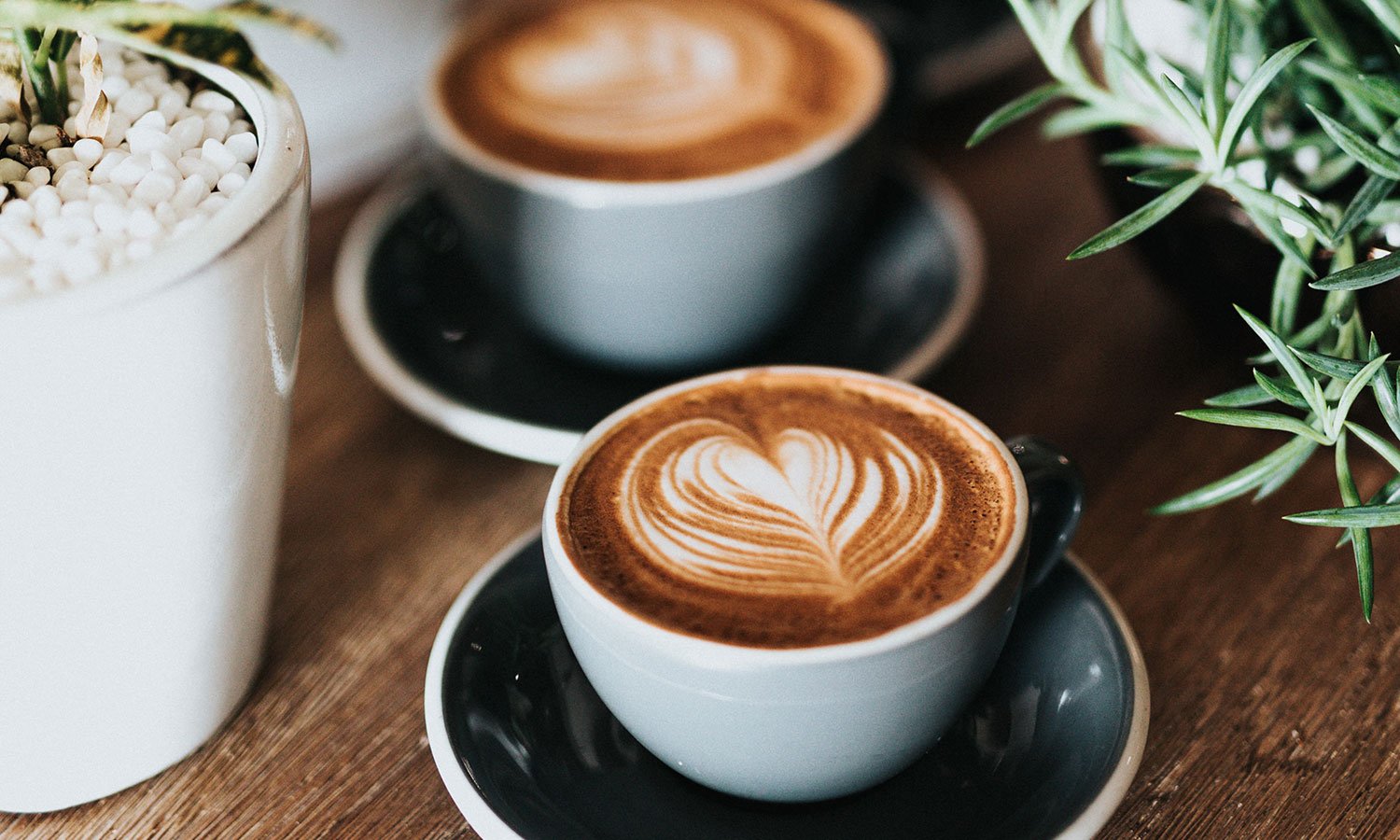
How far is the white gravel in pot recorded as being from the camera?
0.42 meters

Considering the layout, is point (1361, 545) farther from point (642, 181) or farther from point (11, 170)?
point (11, 170)

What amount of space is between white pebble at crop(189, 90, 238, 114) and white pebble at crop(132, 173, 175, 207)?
2.4 inches

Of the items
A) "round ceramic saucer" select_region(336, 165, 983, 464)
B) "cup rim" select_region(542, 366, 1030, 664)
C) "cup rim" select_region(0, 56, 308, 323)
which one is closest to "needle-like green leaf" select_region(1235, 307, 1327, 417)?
"cup rim" select_region(542, 366, 1030, 664)

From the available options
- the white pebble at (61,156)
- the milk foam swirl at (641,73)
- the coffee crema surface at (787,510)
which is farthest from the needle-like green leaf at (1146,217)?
the white pebble at (61,156)

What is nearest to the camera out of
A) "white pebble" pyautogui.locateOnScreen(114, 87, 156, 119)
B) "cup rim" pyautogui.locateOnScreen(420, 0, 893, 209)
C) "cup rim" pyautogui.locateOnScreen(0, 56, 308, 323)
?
"cup rim" pyautogui.locateOnScreen(0, 56, 308, 323)

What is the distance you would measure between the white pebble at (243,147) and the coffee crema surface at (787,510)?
0.61 ft

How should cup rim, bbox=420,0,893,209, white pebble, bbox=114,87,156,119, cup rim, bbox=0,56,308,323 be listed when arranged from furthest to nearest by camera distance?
cup rim, bbox=420,0,893,209
white pebble, bbox=114,87,156,119
cup rim, bbox=0,56,308,323

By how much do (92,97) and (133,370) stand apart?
0.13m

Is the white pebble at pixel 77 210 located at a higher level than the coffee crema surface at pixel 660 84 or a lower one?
higher

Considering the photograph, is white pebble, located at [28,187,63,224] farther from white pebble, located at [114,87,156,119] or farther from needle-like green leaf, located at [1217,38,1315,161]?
needle-like green leaf, located at [1217,38,1315,161]

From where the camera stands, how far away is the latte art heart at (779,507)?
0.48 metres

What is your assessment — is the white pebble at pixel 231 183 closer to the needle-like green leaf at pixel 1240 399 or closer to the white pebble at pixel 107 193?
the white pebble at pixel 107 193

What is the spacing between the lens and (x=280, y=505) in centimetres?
57

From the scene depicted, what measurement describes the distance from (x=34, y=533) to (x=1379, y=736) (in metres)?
0.58
